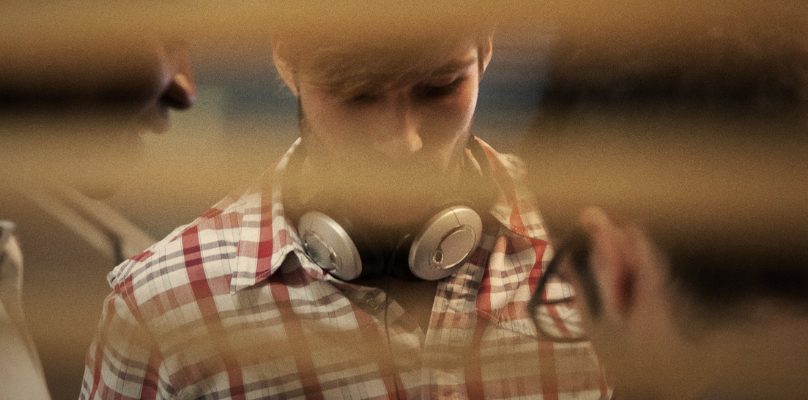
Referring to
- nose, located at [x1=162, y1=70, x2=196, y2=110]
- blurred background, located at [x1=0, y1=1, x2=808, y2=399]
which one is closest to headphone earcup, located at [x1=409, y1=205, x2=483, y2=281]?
blurred background, located at [x1=0, y1=1, x2=808, y2=399]

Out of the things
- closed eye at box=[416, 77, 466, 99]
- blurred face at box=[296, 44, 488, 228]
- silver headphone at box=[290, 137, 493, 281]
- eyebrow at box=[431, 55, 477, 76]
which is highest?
eyebrow at box=[431, 55, 477, 76]

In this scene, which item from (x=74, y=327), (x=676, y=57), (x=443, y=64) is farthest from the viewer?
(x=74, y=327)

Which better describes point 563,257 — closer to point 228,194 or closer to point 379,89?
point 379,89

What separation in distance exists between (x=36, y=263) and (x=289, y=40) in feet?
1.84

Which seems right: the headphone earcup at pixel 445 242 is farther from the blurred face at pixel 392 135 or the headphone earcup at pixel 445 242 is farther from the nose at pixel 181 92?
the nose at pixel 181 92

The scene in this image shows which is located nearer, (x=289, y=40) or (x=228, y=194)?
(x=289, y=40)

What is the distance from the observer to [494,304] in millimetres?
784

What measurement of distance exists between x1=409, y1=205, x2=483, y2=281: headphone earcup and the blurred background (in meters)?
0.11

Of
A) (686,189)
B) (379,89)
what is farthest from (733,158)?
(379,89)

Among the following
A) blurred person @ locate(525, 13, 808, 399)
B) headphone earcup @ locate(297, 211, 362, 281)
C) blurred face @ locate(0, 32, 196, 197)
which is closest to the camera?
blurred person @ locate(525, 13, 808, 399)

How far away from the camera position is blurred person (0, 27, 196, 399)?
1.93 feet

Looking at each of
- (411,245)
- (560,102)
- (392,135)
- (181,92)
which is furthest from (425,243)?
(181,92)

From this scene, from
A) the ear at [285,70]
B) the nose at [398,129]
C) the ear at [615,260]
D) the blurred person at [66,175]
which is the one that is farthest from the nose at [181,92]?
the ear at [615,260]

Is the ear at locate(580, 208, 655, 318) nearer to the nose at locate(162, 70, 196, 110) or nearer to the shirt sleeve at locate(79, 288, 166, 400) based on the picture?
the nose at locate(162, 70, 196, 110)
